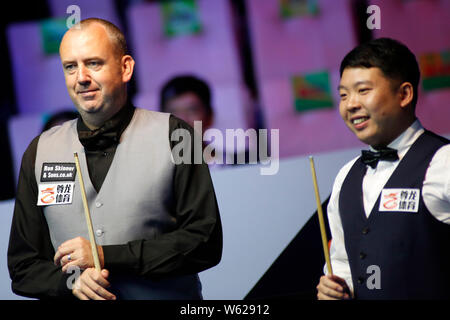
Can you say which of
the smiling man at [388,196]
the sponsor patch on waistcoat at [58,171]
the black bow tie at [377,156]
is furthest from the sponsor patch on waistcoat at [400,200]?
the sponsor patch on waistcoat at [58,171]

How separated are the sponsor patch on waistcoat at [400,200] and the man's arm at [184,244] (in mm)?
561

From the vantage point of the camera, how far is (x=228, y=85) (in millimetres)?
3859

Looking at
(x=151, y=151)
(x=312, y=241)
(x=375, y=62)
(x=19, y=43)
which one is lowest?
(x=312, y=241)

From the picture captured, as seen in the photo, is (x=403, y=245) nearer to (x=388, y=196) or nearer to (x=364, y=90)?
(x=388, y=196)

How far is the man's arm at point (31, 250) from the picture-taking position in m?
2.13

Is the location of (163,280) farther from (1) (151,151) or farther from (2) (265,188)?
(2) (265,188)

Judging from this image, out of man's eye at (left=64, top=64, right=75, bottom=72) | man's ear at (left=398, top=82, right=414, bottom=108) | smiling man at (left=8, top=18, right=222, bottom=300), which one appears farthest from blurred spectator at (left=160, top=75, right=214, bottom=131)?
man's ear at (left=398, top=82, right=414, bottom=108)

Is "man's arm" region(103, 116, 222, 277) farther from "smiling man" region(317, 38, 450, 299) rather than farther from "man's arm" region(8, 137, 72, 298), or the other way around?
"smiling man" region(317, 38, 450, 299)

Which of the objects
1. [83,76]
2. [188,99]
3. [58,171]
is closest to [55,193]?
[58,171]

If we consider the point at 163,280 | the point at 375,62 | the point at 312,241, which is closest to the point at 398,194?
the point at 375,62

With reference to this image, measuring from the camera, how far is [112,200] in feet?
7.26

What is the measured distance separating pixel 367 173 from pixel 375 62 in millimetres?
400
